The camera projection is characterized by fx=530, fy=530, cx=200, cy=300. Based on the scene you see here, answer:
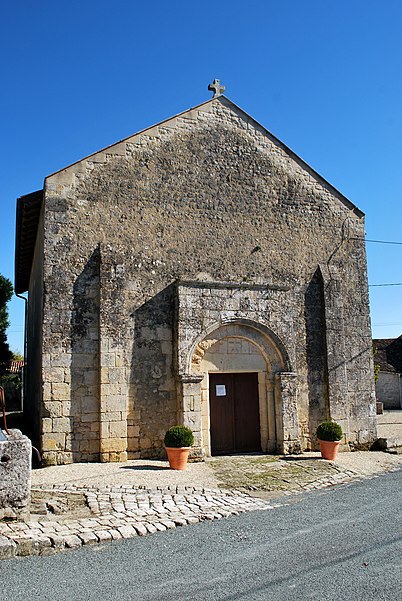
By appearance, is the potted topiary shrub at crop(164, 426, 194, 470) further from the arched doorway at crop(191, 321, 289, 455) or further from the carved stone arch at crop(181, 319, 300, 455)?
the arched doorway at crop(191, 321, 289, 455)

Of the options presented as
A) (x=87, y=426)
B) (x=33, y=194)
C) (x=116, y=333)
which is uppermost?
(x=33, y=194)

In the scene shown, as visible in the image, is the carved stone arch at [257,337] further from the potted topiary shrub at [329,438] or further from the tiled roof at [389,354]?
the tiled roof at [389,354]

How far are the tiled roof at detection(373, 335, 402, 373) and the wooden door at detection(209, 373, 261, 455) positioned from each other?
21.6 metres

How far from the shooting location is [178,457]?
34.0 feet

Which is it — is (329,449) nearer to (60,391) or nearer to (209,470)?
(209,470)

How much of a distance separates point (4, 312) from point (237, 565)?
2061cm

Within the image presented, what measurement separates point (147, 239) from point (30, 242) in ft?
17.4

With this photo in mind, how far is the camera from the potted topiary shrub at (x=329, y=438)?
1166cm

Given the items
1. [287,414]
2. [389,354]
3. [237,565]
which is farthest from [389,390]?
[237,565]

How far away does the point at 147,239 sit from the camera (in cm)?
1206

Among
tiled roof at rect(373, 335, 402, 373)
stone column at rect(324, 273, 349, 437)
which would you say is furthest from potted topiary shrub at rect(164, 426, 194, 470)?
tiled roof at rect(373, 335, 402, 373)

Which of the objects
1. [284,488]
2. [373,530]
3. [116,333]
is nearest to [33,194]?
[116,333]

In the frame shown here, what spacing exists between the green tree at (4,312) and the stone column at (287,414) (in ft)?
50.8

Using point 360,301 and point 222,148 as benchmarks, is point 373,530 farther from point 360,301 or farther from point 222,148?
point 222,148
